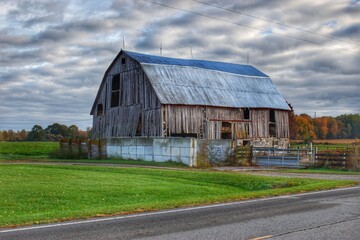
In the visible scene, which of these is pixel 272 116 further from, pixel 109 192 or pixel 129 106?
pixel 109 192

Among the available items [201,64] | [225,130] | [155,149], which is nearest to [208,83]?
[201,64]

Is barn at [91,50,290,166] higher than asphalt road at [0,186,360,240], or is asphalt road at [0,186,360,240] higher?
barn at [91,50,290,166]

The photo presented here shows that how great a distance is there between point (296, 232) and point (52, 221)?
211 inches

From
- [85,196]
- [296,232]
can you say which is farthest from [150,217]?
[85,196]

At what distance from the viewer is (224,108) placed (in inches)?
1913

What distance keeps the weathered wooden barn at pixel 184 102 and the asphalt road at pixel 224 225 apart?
3092cm

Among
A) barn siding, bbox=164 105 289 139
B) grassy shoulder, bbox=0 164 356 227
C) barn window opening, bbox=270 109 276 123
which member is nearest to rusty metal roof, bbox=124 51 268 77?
barn window opening, bbox=270 109 276 123

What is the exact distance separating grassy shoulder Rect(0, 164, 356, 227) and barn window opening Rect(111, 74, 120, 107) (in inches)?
982

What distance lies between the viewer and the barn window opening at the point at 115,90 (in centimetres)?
5032

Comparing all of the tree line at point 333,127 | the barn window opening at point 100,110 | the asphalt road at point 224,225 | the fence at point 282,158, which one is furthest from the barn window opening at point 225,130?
the tree line at point 333,127

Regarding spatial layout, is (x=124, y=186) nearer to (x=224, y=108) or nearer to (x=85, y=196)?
(x=85, y=196)

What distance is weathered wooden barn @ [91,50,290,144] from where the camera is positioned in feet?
148

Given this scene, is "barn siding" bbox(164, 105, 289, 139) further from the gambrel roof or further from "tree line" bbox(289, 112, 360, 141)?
"tree line" bbox(289, 112, 360, 141)

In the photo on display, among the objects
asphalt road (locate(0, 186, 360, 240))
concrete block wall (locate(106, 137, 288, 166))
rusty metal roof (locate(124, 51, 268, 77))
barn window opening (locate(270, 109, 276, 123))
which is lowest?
asphalt road (locate(0, 186, 360, 240))
